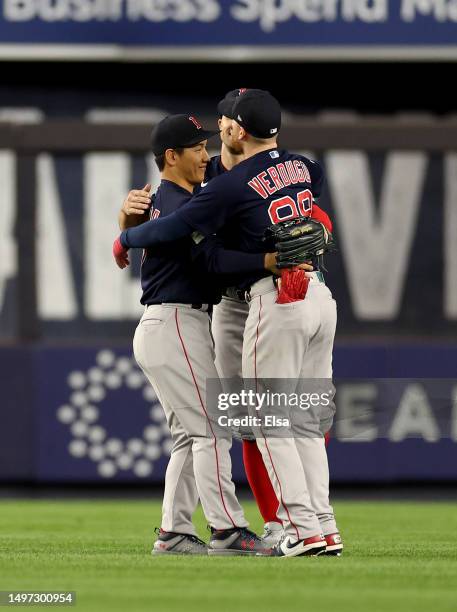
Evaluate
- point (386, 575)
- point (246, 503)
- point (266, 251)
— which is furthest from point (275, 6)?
point (386, 575)

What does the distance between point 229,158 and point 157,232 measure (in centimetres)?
52

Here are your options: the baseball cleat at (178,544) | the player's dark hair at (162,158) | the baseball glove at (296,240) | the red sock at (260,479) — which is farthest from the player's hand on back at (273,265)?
the baseball cleat at (178,544)

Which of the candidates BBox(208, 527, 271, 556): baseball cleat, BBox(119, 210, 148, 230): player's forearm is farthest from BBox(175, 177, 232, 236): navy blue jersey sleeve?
BBox(208, 527, 271, 556): baseball cleat

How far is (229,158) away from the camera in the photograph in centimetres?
629

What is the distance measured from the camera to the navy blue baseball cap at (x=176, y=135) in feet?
20.7

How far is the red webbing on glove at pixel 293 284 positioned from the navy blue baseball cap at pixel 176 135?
82 cm

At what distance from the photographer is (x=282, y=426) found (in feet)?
19.2

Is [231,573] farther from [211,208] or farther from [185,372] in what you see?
[211,208]

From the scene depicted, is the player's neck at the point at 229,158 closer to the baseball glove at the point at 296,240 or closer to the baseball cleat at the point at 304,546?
the baseball glove at the point at 296,240

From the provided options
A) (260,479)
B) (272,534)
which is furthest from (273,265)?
(272,534)

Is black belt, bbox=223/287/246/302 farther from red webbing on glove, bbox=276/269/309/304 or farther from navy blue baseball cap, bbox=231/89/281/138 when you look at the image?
navy blue baseball cap, bbox=231/89/281/138

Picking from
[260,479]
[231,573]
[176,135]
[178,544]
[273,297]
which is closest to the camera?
[231,573]

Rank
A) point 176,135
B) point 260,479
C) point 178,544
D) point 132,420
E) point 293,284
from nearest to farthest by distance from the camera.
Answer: point 293,284, point 178,544, point 176,135, point 260,479, point 132,420

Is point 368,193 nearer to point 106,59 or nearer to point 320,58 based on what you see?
point 320,58
